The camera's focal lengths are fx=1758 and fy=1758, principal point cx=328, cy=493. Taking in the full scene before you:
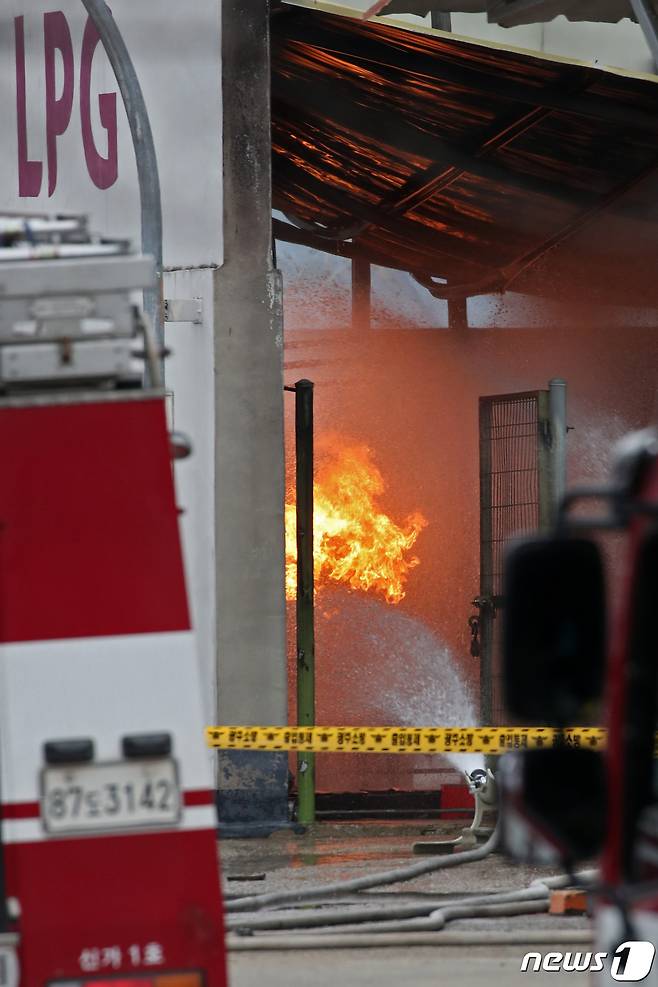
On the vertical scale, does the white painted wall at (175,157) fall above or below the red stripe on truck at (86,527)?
above

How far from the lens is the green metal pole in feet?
47.4

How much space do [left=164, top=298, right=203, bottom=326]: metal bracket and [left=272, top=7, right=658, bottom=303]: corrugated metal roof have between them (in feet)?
8.30

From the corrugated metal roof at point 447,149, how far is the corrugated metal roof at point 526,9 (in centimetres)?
50

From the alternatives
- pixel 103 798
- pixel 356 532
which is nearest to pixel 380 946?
pixel 103 798

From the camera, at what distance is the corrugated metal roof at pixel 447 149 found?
49.1 ft

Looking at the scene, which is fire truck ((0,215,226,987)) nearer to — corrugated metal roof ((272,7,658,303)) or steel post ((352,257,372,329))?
corrugated metal roof ((272,7,658,303))

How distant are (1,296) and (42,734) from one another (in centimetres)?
110

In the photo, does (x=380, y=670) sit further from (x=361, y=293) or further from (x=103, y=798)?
(x=103, y=798)

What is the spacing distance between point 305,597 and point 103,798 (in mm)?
11034

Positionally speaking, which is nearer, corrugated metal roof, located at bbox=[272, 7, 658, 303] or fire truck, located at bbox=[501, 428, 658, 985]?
fire truck, located at bbox=[501, 428, 658, 985]

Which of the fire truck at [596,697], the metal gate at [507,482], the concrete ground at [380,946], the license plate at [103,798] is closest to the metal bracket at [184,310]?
the metal gate at [507,482]

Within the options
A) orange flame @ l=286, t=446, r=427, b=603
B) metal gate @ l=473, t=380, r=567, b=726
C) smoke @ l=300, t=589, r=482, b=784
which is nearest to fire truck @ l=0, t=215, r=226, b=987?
metal gate @ l=473, t=380, r=567, b=726

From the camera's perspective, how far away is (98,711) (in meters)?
4.05

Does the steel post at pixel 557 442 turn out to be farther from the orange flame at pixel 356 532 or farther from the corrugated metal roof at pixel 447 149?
the orange flame at pixel 356 532
